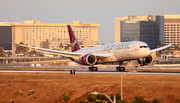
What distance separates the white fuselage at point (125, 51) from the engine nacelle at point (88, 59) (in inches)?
97.3

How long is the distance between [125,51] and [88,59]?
882cm

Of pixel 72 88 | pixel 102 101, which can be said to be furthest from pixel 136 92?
pixel 72 88

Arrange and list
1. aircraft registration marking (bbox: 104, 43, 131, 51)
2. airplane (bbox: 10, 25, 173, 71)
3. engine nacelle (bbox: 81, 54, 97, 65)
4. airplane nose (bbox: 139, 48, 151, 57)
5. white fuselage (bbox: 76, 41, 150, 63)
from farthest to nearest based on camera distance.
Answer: engine nacelle (bbox: 81, 54, 97, 65) < aircraft registration marking (bbox: 104, 43, 131, 51) < airplane (bbox: 10, 25, 173, 71) < white fuselage (bbox: 76, 41, 150, 63) < airplane nose (bbox: 139, 48, 151, 57)

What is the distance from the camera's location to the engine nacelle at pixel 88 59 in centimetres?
7281

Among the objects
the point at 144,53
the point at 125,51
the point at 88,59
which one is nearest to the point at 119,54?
the point at 125,51

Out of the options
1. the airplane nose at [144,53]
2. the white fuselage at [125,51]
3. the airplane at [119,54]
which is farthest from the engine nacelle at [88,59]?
the airplane nose at [144,53]

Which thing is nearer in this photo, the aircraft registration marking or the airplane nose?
the airplane nose

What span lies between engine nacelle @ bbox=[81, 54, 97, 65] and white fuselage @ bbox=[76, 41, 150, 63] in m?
2.47

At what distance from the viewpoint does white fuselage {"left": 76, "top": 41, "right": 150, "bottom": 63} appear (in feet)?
222

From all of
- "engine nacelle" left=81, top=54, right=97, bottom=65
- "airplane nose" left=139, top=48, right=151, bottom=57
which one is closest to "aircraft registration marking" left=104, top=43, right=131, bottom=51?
"airplane nose" left=139, top=48, right=151, bottom=57

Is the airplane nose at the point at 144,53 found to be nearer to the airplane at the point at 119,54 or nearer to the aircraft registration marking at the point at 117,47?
the airplane at the point at 119,54

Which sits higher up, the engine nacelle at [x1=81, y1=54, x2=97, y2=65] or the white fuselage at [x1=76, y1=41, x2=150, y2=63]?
the white fuselage at [x1=76, y1=41, x2=150, y2=63]

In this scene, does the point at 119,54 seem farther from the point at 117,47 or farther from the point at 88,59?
the point at 88,59

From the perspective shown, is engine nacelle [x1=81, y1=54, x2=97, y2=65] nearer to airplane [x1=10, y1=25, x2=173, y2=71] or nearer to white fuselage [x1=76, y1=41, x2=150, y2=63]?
airplane [x1=10, y1=25, x2=173, y2=71]
